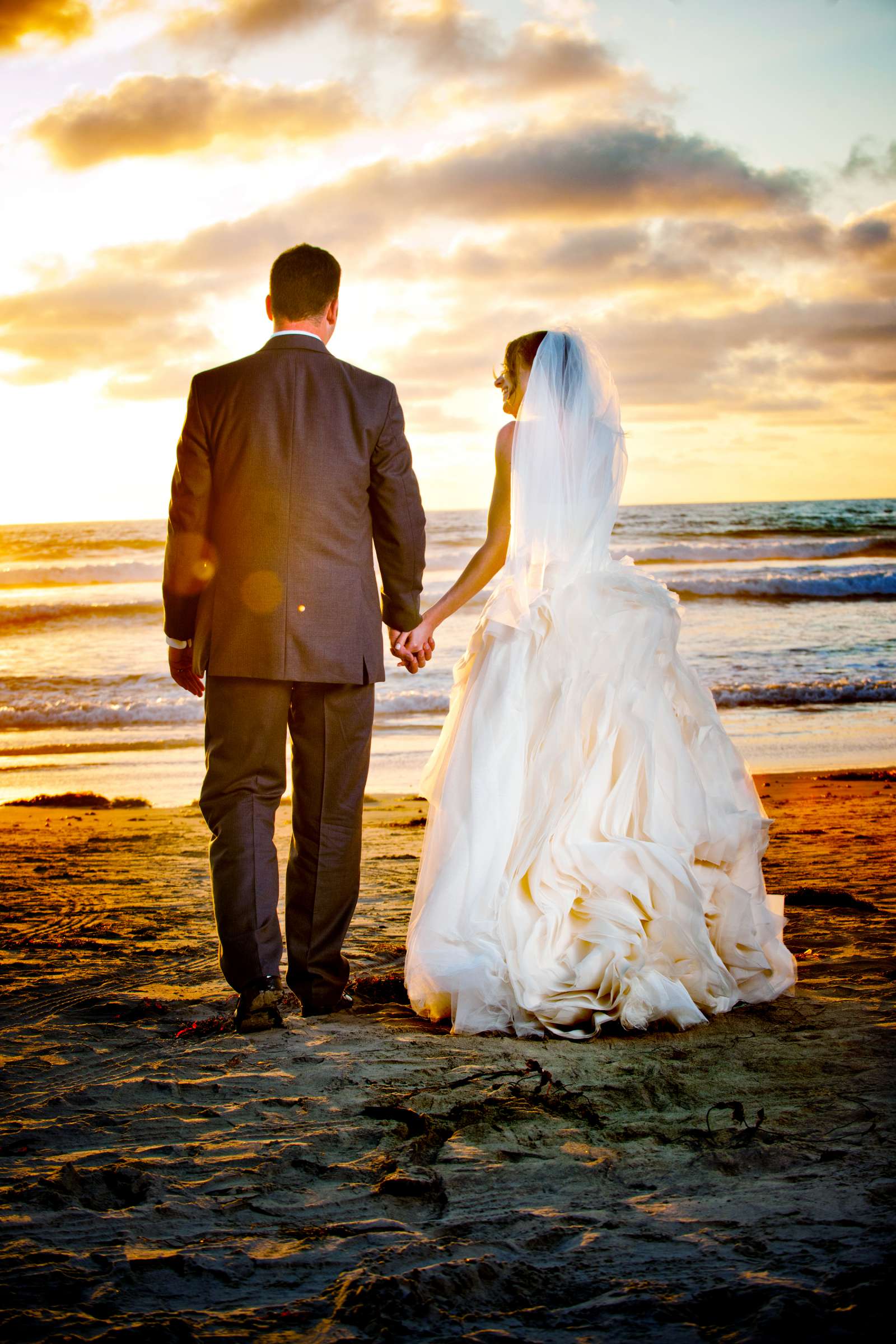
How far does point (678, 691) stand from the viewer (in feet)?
A: 10.6

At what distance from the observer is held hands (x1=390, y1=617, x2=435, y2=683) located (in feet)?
11.3

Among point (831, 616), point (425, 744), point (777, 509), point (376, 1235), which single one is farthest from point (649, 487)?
point (376, 1235)

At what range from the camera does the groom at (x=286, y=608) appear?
9.97 ft

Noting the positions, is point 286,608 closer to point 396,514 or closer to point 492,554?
→ point 396,514

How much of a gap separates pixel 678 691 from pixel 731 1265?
1.84 m

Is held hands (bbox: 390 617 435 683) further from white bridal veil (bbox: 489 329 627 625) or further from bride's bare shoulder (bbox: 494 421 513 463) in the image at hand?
bride's bare shoulder (bbox: 494 421 513 463)

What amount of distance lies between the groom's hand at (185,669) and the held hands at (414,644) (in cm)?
63

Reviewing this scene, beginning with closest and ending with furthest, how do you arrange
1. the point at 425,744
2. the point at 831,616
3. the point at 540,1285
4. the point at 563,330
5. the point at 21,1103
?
the point at 540,1285 < the point at 21,1103 < the point at 563,330 < the point at 425,744 < the point at 831,616

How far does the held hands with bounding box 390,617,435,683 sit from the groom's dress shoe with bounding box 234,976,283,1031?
108 cm

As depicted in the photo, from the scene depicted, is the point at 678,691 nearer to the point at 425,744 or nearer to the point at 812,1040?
the point at 812,1040

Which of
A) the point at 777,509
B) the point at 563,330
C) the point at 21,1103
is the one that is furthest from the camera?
the point at 777,509

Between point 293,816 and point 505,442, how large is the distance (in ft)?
4.47

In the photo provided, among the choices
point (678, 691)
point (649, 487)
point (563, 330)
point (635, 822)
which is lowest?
point (635, 822)

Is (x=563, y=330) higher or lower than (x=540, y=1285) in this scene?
higher
